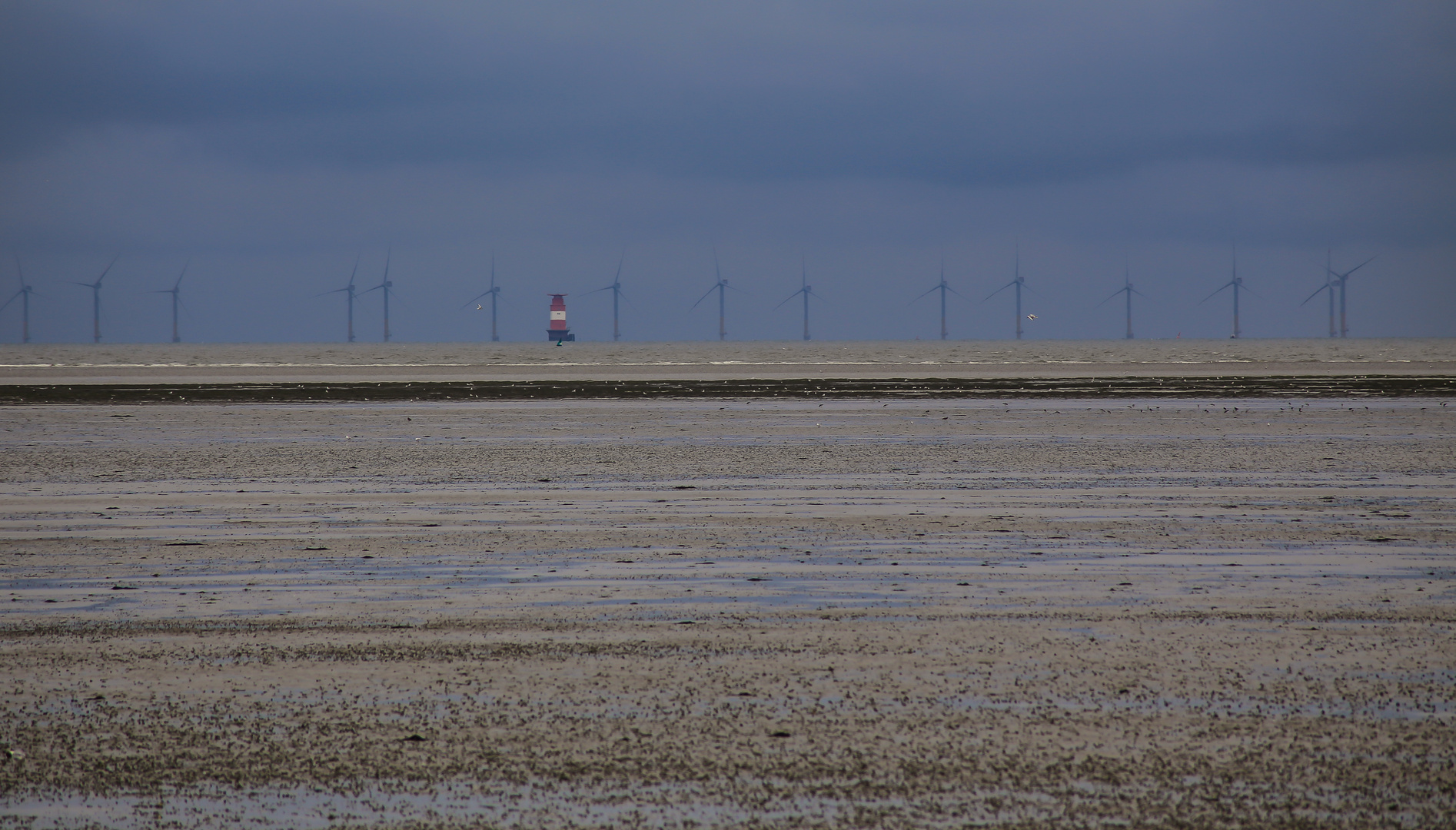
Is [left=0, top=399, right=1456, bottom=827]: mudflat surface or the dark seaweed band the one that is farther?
the dark seaweed band

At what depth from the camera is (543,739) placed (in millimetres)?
6332

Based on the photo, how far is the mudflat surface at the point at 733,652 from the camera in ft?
18.5

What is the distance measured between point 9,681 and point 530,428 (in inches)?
888

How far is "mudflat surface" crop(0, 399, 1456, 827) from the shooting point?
562 centimetres

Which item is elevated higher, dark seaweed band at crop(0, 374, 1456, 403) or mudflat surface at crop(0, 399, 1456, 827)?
dark seaweed band at crop(0, 374, 1456, 403)

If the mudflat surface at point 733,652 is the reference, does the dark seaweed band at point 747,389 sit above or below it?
above

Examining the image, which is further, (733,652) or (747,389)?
(747,389)

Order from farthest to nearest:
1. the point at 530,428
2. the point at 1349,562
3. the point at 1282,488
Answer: the point at 530,428 < the point at 1282,488 < the point at 1349,562

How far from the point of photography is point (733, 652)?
8.16 meters

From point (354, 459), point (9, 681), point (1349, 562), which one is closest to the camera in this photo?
point (9, 681)

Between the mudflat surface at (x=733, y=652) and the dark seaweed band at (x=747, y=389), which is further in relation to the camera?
the dark seaweed band at (x=747, y=389)

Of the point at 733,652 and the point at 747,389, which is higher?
the point at 747,389

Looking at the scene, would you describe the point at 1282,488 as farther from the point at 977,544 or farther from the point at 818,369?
the point at 818,369

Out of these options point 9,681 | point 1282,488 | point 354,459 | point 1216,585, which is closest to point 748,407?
point 354,459
